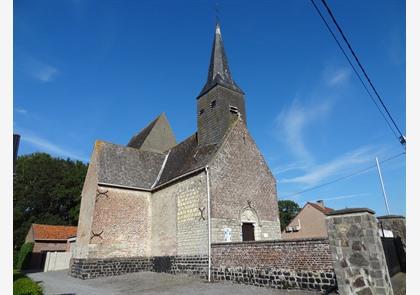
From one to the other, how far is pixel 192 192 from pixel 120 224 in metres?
5.70

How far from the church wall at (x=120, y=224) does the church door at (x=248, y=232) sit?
22.3ft

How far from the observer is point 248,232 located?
16172 mm

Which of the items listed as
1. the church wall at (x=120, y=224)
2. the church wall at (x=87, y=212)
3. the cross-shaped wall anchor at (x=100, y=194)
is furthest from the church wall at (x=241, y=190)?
the church wall at (x=87, y=212)

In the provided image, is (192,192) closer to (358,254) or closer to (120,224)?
(120,224)

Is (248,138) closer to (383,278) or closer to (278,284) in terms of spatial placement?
(278,284)

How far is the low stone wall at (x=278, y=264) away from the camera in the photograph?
28.7ft

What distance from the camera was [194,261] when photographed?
14.3 metres

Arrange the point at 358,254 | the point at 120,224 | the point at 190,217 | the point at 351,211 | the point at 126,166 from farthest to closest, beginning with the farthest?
the point at 126,166 → the point at 120,224 → the point at 190,217 → the point at 351,211 → the point at 358,254

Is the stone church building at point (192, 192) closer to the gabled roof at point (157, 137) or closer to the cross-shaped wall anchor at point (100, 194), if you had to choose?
the cross-shaped wall anchor at point (100, 194)

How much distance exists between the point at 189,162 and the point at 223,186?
3.27 meters

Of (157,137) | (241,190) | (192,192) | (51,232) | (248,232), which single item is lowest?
(248,232)

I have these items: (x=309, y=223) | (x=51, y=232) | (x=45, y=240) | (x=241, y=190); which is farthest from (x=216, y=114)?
(x=51, y=232)

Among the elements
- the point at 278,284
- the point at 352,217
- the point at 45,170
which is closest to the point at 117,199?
the point at 278,284
